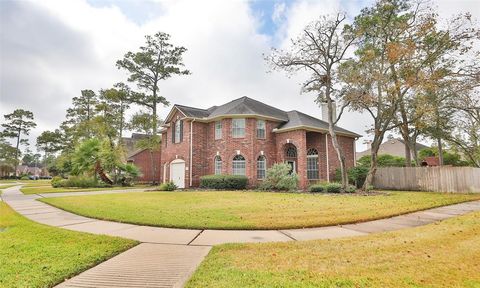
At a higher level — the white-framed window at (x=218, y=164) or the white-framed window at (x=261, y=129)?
the white-framed window at (x=261, y=129)

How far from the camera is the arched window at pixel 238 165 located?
19.8 meters

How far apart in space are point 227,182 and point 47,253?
1401cm

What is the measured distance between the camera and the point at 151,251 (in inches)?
181

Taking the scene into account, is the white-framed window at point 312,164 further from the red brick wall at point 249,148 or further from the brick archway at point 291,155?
the brick archway at point 291,155

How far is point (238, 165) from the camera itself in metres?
19.9

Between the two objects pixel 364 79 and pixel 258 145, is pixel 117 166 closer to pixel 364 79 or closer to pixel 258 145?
pixel 258 145

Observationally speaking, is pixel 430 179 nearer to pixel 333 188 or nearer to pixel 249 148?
pixel 333 188

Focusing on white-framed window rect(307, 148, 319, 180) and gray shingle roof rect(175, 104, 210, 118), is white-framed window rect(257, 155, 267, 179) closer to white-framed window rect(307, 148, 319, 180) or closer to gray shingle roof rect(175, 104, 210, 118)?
white-framed window rect(307, 148, 319, 180)

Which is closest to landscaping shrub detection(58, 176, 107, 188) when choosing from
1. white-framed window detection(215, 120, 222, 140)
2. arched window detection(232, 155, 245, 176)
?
white-framed window detection(215, 120, 222, 140)

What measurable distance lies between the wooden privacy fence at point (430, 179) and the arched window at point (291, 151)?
20.9 feet

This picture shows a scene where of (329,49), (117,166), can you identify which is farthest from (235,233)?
(117,166)

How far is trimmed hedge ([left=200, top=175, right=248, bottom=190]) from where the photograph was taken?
18.2 metres

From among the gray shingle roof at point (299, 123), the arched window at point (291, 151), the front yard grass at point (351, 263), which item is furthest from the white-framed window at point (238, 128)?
the front yard grass at point (351, 263)

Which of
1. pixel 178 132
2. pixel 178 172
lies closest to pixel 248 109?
pixel 178 132
